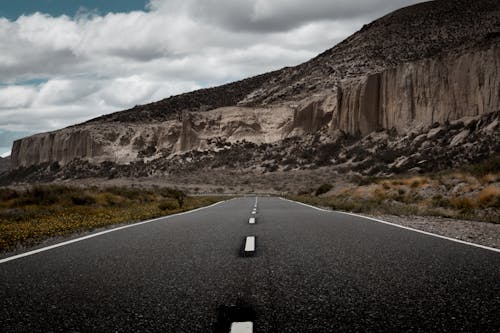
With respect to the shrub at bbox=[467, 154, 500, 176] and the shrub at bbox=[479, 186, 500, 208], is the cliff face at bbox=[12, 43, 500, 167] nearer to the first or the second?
the shrub at bbox=[467, 154, 500, 176]

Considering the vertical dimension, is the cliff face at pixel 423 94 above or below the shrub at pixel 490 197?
above

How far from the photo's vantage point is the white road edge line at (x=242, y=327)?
3.34 metres

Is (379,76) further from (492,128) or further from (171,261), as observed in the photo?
(171,261)

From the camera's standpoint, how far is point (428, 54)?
68.9 m

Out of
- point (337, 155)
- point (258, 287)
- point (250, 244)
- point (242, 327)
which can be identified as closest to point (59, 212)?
point (250, 244)

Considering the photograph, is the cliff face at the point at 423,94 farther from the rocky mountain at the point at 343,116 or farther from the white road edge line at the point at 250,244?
the white road edge line at the point at 250,244

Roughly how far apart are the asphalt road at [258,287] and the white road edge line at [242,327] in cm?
9

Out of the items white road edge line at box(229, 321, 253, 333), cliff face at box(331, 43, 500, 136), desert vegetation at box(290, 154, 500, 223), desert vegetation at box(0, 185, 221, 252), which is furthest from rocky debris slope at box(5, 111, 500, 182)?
white road edge line at box(229, 321, 253, 333)

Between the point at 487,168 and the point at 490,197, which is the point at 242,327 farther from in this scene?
the point at 487,168

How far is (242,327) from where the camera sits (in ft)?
11.2

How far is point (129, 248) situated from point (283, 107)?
79310 mm

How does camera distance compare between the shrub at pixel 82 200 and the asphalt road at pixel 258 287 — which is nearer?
the asphalt road at pixel 258 287

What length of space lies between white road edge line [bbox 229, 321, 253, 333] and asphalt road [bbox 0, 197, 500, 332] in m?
0.09

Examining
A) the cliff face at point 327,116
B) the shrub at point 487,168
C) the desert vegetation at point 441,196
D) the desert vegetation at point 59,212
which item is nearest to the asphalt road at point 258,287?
the desert vegetation at point 59,212
